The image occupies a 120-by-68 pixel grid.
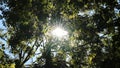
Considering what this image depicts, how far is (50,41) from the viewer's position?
28.7 meters

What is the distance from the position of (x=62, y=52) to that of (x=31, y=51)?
448 cm

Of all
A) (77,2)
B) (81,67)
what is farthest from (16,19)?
(81,67)

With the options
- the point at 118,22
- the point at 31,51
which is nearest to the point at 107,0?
the point at 118,22

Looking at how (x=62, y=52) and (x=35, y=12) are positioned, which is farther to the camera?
(x=62, y=52)

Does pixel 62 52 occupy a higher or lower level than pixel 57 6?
lower

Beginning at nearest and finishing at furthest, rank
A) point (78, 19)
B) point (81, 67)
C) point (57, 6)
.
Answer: point (57, 6) < point (78, 19) < point (81, 67)

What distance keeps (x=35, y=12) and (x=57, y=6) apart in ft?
7.49

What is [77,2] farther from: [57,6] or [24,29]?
[24,29]

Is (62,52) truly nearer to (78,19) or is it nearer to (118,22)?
(78,19)

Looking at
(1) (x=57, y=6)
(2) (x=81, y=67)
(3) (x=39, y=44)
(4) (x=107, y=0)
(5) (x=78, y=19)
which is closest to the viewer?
(4) (x=107, y=0)

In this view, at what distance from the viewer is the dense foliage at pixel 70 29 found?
20.2 m

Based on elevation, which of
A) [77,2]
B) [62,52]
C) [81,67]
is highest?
[77,2]

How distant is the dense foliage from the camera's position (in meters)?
20.2

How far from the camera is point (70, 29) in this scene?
24609mm
